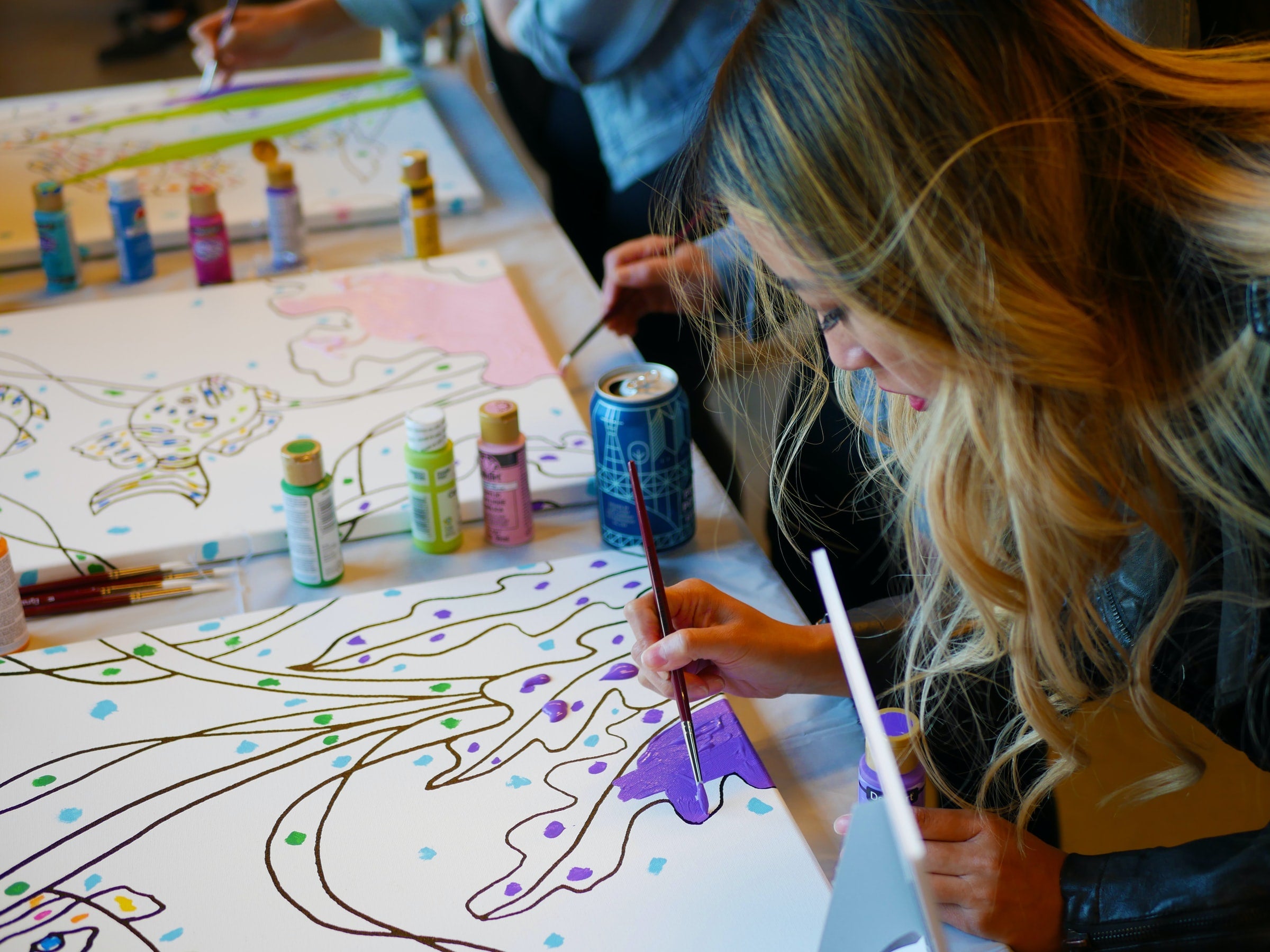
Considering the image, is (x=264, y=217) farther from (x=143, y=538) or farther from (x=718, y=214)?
(x=718, y=214)

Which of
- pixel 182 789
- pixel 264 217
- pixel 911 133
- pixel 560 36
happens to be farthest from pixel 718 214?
pixel 264 217

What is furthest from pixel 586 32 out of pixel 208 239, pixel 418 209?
pixel 208 239

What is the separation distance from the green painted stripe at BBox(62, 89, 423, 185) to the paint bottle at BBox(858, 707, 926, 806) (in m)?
1.57

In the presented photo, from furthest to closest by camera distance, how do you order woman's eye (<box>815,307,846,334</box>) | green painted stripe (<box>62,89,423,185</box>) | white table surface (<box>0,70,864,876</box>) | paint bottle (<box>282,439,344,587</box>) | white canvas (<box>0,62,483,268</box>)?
1. green painted stripe (<box>62,89,423,185</box>)
2. white canvas (<box>0,62,483,268</box>)
3. paint bottle (<box>282,439,344,587</box>)
4. white table surface (<box>0,70,864,876</box>)
5. woman's eye (<box>815,307,846,334</box>)

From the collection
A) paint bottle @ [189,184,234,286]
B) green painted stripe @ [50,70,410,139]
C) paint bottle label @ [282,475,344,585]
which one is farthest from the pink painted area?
green painted stripe @ [50,70,410,139]

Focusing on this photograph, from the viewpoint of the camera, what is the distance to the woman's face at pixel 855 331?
749 mm

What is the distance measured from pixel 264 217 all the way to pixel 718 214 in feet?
3.34

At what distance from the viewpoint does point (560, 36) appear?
1646 millimetres

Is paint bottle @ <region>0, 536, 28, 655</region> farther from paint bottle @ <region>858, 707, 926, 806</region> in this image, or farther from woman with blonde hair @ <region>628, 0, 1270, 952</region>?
paint bottle @ <region>858, 707, 926, 806</region>

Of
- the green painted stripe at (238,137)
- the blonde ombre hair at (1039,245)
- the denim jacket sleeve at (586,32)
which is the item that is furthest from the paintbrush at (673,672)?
the green painted stripe at (238,137)

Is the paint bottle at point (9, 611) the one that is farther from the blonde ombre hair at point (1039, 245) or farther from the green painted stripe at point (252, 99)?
the green painted stripe at point (252, 99)

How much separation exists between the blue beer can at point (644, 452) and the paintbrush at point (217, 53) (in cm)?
138

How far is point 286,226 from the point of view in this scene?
5.21 ft

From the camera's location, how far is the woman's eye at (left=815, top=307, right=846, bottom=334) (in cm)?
79
